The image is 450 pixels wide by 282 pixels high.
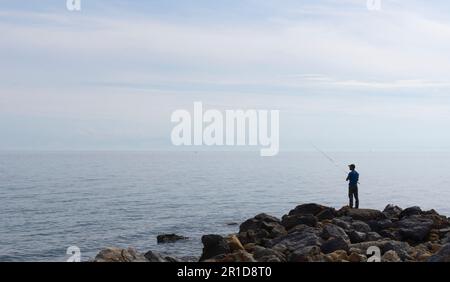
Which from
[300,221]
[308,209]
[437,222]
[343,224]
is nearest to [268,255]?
[343,224]

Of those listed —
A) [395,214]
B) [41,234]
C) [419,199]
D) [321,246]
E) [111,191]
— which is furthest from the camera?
[111,191]

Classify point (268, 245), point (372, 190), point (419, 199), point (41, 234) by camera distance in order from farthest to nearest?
1. point (372, 190)
2. point (419, 199)
3. point (41, 234)
4. point (268, 245)

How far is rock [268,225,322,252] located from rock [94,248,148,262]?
506 cm

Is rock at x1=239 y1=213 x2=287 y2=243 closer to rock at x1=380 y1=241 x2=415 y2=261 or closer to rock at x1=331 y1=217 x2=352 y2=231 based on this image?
rock at x1=331 y1=217 x2=352 y2=231

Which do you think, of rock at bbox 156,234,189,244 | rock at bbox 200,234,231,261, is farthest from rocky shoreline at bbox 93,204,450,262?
rock at bbox 156,234,189,244

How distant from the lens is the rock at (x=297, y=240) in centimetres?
1924

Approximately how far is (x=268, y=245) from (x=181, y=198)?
130 ft

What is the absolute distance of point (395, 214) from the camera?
27875 millimetres

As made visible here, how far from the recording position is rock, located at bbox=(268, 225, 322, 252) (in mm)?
19236

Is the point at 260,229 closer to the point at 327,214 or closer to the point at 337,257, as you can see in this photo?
the point at 327,214

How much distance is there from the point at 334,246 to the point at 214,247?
4441mm
